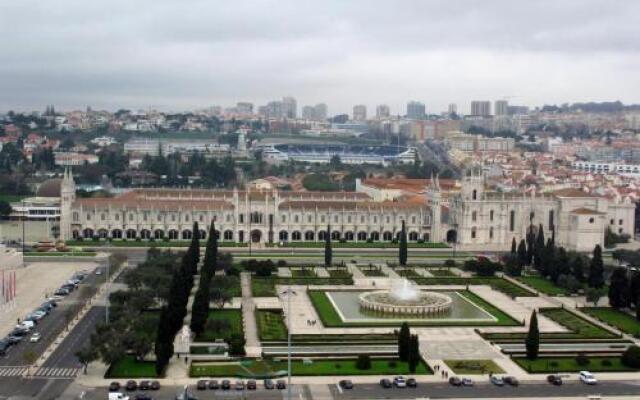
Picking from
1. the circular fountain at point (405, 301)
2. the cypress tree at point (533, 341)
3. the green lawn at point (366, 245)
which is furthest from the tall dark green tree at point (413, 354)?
the green lawn at point (366, 245)

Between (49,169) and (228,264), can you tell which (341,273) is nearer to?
(228,264)

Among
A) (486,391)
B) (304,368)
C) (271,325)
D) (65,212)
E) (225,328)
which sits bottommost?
(486,391)

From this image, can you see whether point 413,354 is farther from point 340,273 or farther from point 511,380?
point 340,273

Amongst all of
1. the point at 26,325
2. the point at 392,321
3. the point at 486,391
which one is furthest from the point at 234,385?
the point at 26,325

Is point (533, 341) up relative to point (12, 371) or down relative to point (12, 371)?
up

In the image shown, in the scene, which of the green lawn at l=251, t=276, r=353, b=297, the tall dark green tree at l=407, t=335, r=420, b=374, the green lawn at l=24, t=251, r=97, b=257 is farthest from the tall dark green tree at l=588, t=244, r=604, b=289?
the green lawn at l=24, t=251, r=97, b=257

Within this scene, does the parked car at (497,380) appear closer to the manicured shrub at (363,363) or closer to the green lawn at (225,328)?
the manicured shrub at (363,363)
